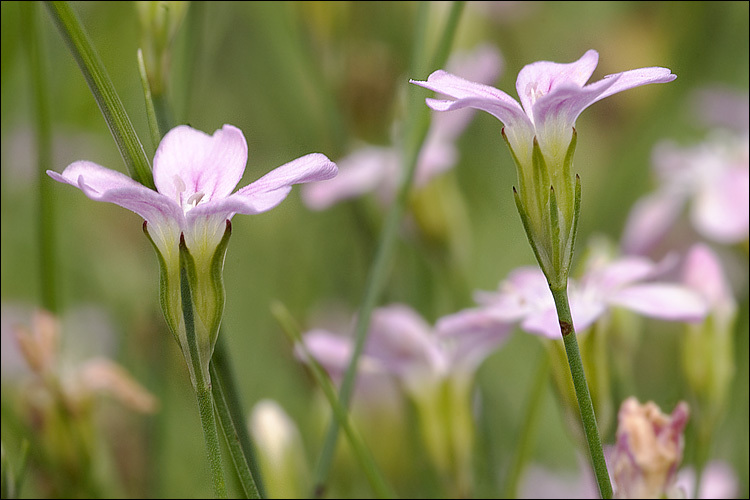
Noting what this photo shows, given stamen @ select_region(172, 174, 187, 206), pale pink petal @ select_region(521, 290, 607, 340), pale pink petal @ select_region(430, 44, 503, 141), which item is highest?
pale pink petal @ select_region(430, 44, 503, 141)

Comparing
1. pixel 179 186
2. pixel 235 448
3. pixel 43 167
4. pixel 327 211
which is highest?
pixel 327 211

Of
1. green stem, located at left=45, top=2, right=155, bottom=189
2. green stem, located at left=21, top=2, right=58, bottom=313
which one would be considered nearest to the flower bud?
green stem, located at left=45, top=2, right=155, bottom=189

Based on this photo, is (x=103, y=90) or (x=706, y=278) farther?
(x=706, y=278)

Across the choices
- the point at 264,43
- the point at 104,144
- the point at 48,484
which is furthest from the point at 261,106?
the point at 48,484

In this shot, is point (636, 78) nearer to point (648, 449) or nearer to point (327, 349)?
point (648, 449)

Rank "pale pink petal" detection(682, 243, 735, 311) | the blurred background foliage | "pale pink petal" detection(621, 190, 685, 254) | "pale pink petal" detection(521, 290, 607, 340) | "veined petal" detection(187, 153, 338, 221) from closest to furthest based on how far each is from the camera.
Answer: "veined petal" detection(187, 153, 338, 221) < "pale pink petal" detection(521, 290, 607, 340) < "pale pink petal" detection(682, 243, 735, 311) < "pale pink petal" detection(621, 190, 685, 254) < the blurred background foliage

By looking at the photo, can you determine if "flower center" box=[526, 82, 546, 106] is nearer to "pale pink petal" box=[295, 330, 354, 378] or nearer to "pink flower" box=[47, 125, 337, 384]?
"pink flower" box=[47, 125, 337, 384]

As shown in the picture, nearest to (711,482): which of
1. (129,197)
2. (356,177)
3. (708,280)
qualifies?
(708,280)
